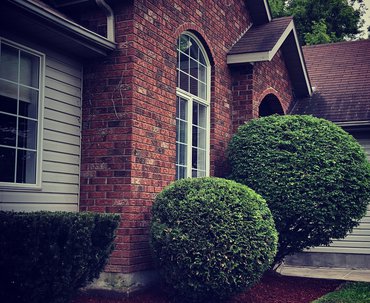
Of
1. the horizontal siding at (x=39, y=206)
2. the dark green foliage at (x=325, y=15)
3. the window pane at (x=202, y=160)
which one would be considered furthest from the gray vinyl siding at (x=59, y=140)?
the dark green foliage at (x=325, y=15)

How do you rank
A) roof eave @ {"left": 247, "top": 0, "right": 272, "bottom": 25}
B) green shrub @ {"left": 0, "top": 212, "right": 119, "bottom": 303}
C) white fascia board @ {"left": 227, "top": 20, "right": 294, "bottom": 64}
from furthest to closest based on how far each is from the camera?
1. roof eave @ {"left": 247, "top": 0, "right": 272, "bottom": 25}
2. white fascia board @ {"left": 227, "top": 20, "right": 294, "bottom": 64}
3. green shrub @ {"left": 0, "top": 212, "right": 119, "bottom": 303}

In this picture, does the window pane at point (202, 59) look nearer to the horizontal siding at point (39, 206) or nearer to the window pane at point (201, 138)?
the window pane at point (201, 138)

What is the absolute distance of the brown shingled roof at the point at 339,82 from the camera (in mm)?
12859

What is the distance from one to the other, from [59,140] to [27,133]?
57cm

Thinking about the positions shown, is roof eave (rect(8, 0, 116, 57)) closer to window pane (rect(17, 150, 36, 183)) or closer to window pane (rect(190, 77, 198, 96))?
window pane (rect(17, 150, 36, 183))

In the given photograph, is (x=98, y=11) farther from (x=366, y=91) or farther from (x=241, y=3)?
(x=366, y=91)

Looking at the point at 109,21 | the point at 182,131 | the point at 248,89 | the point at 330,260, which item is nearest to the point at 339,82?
the point at 248,89

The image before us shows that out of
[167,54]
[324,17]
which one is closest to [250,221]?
[167,54]

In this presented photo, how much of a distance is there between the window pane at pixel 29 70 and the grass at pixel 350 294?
195 inches

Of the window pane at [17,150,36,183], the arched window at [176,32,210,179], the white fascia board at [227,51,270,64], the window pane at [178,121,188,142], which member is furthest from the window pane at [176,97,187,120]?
the window pane at [17,150,36,183]

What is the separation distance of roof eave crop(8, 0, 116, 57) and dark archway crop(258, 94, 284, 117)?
20.0 ft

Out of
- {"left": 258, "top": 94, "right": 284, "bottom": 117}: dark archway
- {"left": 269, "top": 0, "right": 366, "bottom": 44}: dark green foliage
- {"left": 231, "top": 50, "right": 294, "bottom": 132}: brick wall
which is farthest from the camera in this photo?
{"left": 269, "top": 0, "right": 366, "bottom": 44}: dark green foliage

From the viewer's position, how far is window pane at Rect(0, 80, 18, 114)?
6.16 meters

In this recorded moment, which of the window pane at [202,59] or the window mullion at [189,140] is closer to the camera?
the window mullion at [189,140]
